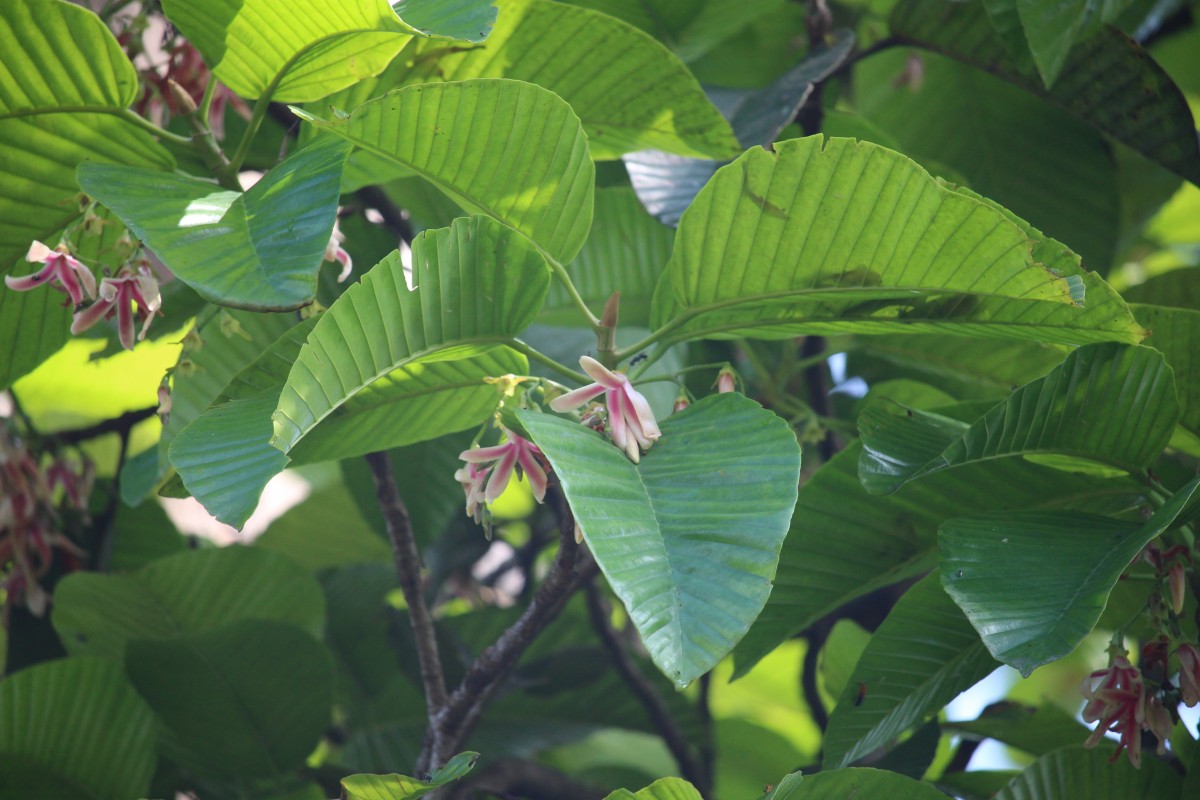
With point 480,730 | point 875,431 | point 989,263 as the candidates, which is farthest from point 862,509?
point 480,730

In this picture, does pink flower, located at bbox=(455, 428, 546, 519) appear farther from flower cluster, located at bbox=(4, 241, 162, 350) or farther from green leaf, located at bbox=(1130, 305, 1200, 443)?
green leaf, located at bbox=(1130, 305, 1200, 443)

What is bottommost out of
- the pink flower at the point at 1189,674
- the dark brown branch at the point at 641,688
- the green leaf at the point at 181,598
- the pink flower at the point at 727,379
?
the dark brown branch at the point at 641,688

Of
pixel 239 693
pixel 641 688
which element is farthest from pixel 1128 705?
pixel 239 693

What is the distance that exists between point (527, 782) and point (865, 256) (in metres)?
0.73

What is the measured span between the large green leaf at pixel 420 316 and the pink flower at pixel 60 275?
27 centimetres

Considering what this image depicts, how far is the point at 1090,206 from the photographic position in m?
1.40

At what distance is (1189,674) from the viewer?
0.79 m

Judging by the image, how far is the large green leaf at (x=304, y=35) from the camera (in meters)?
0.75

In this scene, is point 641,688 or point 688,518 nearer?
point 688,518

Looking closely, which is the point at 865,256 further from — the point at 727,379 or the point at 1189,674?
the point at 1189,674

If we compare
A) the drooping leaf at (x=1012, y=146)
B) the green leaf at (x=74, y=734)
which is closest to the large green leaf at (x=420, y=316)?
the green leaf at (x=74, y=734)

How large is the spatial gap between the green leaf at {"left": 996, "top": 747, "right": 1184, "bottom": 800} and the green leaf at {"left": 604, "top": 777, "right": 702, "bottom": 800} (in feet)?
1.02

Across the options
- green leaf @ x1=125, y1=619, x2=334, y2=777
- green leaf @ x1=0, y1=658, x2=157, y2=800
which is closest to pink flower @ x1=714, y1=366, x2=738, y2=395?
green leaf @ x1=125, y1=619, x2=334, y2=777

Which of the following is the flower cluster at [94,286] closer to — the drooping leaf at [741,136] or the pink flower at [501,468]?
the pink flower at [501,468]
